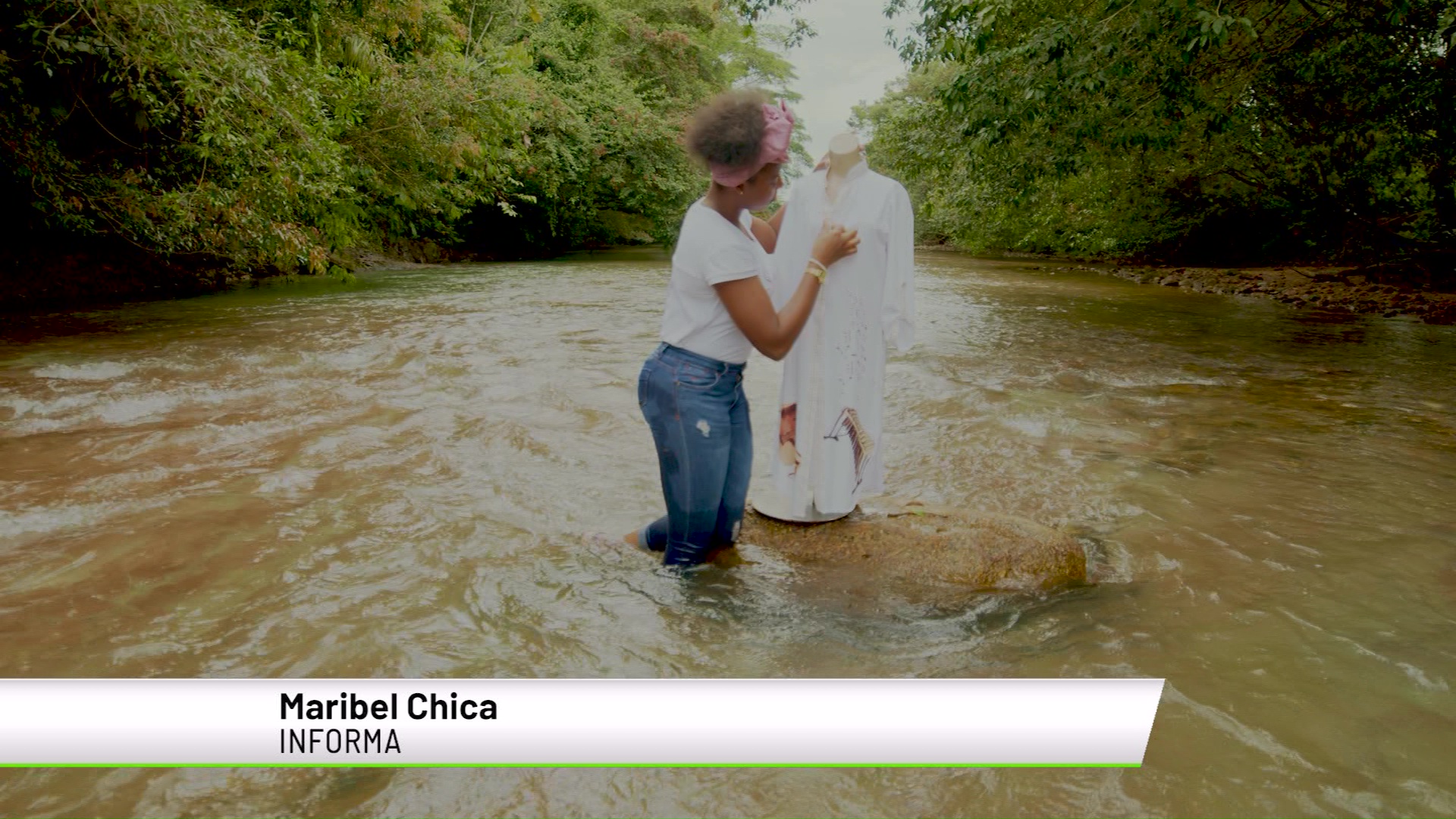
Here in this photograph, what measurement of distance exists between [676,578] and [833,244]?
4.83 ft

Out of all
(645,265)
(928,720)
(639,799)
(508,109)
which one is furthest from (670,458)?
(645,265)

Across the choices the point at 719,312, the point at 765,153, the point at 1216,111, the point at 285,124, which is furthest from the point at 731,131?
the point at 1216,111

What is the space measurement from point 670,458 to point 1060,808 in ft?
5.49

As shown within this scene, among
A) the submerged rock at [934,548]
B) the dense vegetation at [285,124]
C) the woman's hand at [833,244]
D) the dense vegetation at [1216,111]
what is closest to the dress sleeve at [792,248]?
the woman's hand at [833,244]

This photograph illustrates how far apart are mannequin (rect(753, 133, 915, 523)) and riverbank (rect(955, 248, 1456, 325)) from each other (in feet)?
38.8

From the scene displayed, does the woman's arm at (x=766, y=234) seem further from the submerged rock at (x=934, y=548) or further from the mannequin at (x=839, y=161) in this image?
the submerged rock at (x=934, y=548)

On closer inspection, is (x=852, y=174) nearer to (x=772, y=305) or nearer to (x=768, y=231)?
(x=768, y=231)

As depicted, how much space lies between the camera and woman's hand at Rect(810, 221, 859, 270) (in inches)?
127

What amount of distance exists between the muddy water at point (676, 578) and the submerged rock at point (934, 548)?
0.12m

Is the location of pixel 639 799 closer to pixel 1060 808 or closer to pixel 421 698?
pixel 421 698

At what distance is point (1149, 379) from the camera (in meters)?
8.60

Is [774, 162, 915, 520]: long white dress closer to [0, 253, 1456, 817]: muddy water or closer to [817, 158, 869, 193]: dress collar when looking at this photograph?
[817, 158, 869, 193]: dress collar

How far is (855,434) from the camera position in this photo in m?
3.73

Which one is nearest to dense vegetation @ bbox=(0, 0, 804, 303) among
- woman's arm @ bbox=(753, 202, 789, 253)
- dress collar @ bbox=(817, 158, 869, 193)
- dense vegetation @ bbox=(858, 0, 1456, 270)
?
dense vegetation @ bbox=(858, 0, 1456, 270)
